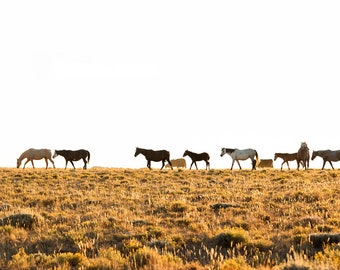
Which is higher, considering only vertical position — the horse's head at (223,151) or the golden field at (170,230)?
the horse's head at (223,151)

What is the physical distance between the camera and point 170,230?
1255cm

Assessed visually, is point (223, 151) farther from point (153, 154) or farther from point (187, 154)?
point (153, 154)

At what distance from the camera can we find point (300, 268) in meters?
7.19

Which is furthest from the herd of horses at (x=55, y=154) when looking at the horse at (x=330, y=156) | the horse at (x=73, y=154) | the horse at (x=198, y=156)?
the horse at (x=330, y=156)

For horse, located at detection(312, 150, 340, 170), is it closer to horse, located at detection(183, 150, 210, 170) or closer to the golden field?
horse, located at detection(183, 150, 210, 170)

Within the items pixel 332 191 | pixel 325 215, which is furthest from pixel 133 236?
pixel 332 191

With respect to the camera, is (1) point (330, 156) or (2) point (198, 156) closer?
(1) point (330, 156)

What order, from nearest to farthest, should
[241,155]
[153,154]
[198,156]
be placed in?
[241,155], [153,154], [198,156]

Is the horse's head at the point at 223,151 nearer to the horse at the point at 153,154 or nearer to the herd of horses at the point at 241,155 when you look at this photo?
the herd of horses at the point at 241,155

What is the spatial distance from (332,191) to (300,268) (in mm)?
13727

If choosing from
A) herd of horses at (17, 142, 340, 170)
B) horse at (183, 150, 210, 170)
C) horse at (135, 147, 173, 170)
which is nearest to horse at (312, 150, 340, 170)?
herd of horses at (17, 142, 340, 170)

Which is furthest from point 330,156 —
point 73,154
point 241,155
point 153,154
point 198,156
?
point 73,154

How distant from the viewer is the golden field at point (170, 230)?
29.6ft

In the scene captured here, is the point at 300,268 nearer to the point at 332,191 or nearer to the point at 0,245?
the point at 0,245
